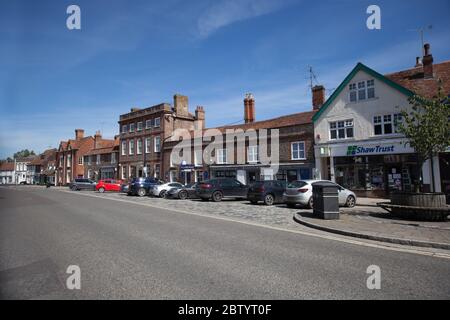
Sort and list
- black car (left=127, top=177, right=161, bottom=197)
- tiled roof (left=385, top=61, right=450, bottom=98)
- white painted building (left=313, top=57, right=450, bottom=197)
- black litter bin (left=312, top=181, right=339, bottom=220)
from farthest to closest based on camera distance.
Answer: black car (left=127, top=177, right=161, bottom=197) < white painted building (left=313, top=57, right=450, bottom=197) < tiled roof (left=385, top=61, right=450, bottom=98) < black litter bin (left=312, top=181, right=339, bottom=220)

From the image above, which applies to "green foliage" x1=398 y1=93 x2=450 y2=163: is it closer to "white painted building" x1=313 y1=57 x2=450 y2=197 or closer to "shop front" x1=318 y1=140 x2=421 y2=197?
"shop front" x1=318 y1=140 x2=421 y2=197

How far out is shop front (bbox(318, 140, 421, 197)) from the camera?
20.5 metres

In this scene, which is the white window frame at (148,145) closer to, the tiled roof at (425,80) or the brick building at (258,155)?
the brick building at (258,155)

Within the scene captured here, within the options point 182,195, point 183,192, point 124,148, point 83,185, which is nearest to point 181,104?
point 124,148

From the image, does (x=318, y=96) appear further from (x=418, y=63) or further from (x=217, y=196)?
(x=217, y=196)

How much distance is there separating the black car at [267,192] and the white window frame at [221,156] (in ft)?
43.5

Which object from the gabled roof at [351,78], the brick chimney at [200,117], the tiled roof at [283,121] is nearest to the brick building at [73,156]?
the brick chimney at [200,117]

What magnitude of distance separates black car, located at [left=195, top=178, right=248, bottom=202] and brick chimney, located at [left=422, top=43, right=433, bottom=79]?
50.4 ft

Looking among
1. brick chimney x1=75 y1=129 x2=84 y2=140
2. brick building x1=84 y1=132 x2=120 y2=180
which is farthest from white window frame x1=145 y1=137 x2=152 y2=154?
brick chimney x1=75 y1=129 x2=84 y2=140

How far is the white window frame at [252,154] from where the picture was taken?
1147 inches

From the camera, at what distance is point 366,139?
22234 mm

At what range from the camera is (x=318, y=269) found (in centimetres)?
537

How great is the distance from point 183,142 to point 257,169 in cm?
1147
